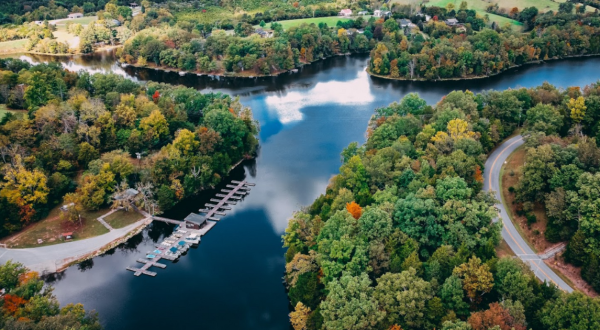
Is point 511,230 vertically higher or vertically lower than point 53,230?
higher

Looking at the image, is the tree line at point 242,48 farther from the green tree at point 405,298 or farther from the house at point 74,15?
the green tree at point 405,298

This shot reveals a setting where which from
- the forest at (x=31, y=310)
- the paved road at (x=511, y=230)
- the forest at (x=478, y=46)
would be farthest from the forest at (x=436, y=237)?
the forest at (x=478, y=46)

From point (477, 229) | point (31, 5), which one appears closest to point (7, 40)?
point (31, 5)

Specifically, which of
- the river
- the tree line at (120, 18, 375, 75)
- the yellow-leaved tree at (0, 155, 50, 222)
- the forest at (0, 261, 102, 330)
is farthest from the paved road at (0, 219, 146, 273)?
the tree line at (120, 18, 375, 75)

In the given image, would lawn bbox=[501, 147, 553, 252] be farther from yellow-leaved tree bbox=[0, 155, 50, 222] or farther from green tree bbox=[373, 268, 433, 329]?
yellow-leaved tree bbox=[0, 155, 50, 222]

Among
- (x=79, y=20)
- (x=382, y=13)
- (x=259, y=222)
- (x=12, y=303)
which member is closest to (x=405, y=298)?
(x=259, y=222)

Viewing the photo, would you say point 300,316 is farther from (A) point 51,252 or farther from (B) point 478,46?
(B) point 478,46

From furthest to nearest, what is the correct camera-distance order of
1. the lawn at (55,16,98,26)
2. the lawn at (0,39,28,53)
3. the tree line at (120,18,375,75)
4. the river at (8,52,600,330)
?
the lawn at (55,16,98,26)
the lawn at (0,39,28,53)
the tree line at (120,18,375,75)
the river at (8,52,600,330)
